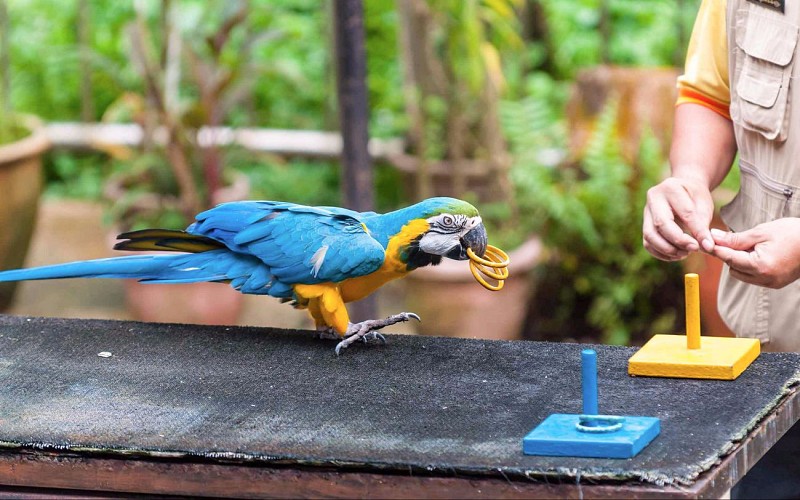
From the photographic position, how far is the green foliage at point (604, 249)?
388cm

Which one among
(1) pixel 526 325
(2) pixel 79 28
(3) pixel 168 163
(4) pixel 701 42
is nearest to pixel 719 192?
(1) pixel 526 325

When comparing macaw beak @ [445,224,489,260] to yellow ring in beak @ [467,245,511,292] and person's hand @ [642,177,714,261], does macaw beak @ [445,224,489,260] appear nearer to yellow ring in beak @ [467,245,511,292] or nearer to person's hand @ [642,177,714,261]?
yellow ring in beak @ [467,245,511,292]

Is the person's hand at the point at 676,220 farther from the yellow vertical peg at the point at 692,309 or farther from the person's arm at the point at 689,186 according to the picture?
the yellow vertical peg at the point at 692,309

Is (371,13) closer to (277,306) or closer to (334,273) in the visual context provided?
(277,306)

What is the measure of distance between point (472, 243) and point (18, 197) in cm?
294

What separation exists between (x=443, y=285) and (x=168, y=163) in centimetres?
Answer: 122

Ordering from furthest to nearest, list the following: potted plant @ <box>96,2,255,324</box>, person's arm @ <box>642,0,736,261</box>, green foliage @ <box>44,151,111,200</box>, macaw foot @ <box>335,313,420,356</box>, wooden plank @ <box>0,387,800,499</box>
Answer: green foliage @ <box>44,151,111,200</box> → potted plant @ <box>96,2,255,324</box> → person's arm @ <box>642,0,736,261</box> → macaw foot @ <box>335,313,420,356</box> → wooden plank @ <box>0,387,800,499</box>

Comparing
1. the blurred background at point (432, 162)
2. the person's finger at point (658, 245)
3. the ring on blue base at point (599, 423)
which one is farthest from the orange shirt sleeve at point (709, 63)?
the blurred background at point (432, 162)

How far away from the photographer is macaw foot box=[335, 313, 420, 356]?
74.2 inches

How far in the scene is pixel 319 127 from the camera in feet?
18.1

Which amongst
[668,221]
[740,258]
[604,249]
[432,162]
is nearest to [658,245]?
[668,221]

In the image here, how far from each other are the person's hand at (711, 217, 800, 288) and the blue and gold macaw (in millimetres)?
→ 416

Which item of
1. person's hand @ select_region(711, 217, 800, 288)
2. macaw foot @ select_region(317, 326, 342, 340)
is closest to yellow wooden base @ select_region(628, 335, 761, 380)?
person's hand @ select_region(711, 217, 800, 288)

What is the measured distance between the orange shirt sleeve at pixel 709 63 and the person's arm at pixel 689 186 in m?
0.02
